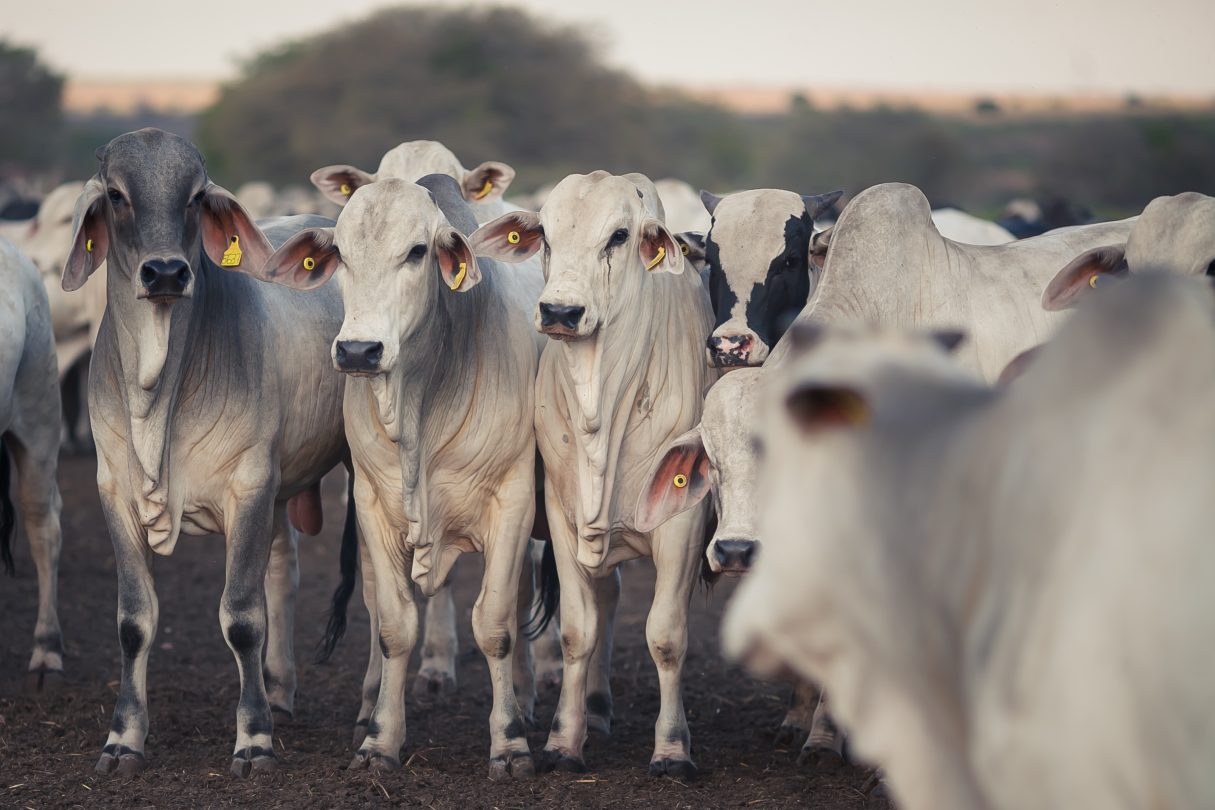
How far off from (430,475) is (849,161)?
37.5 metres

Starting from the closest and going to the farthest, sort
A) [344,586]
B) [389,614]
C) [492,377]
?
[389,614]
[492,377]
[344,586]

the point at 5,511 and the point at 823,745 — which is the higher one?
the point at 5,511

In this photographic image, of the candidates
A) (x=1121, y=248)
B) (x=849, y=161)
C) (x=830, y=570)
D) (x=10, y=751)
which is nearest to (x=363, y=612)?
(x=10, y=751)

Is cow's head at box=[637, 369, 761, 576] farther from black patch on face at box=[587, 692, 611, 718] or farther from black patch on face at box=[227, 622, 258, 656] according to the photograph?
black patch on face at box=[227, 622, 258, 656]

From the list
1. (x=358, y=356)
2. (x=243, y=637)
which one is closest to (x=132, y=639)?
(x=243, y=637)

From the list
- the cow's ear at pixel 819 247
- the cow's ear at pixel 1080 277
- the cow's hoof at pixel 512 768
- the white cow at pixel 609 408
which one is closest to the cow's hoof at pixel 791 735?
the white cow at pixel 609 408

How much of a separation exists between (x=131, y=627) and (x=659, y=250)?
2.27 meters

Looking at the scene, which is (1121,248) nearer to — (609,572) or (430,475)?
(609,572)

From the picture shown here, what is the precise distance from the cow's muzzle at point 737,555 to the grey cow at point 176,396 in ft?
6.03

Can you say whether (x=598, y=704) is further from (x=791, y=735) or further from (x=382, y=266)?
(x=382, y=266)

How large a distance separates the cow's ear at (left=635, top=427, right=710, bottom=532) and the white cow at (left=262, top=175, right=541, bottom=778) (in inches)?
26.2

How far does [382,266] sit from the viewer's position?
5.05m

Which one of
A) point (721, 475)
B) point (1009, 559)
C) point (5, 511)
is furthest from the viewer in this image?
point (5, 511)

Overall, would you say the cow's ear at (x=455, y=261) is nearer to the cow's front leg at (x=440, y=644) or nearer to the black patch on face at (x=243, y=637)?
the black patch on face at (x=243, y=637)
